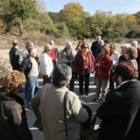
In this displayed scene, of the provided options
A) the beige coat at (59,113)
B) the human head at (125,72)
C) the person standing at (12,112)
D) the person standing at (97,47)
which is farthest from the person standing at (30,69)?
the person standing at (97,47)

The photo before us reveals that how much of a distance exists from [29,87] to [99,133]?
3.57 metres

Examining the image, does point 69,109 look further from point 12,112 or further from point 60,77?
point 12,112

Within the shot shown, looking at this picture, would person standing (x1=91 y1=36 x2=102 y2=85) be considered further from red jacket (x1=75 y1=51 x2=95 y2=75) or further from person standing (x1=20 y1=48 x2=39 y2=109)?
person standing (x1=20 y1=48 x2=39 y2=109)

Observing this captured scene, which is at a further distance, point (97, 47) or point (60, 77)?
point (97, 47)

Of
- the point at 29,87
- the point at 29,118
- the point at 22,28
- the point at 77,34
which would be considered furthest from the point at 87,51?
the point at 77,34

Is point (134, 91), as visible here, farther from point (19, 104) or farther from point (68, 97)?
point (19, 104)

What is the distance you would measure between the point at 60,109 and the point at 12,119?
0.54 meters

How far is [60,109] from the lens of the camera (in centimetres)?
278

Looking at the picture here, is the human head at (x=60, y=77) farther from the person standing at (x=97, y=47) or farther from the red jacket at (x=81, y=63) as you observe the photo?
the person standing at (x=97, y=47)

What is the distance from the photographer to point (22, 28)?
34.9m

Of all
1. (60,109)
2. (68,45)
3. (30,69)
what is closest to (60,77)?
(60,109)

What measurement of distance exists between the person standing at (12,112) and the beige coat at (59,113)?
0.90 feet

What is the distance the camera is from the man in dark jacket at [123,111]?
260 centimetres

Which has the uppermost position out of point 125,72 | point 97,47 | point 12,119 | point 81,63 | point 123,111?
point 97,47
